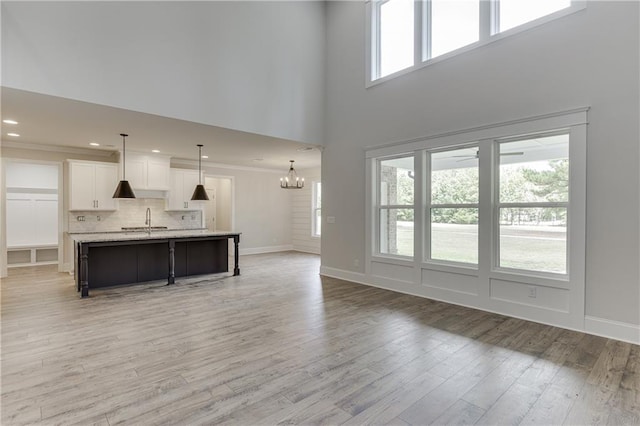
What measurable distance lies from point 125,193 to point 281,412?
193 inches

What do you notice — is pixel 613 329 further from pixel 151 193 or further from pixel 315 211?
pixel 151 193

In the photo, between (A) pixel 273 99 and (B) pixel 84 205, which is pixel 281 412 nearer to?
(A) pixel 273 99

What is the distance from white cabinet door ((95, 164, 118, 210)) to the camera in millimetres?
6996

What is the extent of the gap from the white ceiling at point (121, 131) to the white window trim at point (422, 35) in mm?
2028

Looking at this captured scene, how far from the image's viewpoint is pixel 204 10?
16.0 ft

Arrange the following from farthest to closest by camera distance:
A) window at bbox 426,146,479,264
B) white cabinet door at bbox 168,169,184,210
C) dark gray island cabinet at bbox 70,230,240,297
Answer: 1. white cabinet door at bbox 168,169,184,210
2. dark gray island cabinet at bbox 70,230,240,297
3. window at bbox 426,146,479,264

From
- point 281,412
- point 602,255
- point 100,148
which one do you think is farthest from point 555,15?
point 100,148

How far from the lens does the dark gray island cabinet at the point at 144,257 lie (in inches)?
202

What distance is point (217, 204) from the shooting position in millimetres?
10641

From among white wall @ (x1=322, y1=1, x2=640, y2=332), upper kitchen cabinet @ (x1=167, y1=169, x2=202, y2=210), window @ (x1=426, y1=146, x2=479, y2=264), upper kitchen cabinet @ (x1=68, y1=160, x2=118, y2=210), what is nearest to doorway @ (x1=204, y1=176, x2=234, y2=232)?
upper kitchen cabinet @ (x1=167, y1=169, x2=202, y2=210)

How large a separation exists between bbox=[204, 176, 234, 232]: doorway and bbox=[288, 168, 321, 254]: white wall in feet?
7.23

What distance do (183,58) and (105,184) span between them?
402cm

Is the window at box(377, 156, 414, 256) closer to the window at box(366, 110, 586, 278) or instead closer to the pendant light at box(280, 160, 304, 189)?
the window at box(366, 110, 586, 278)

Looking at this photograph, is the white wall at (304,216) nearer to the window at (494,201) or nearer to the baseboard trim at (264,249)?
the baseboard trim at (264,249)
